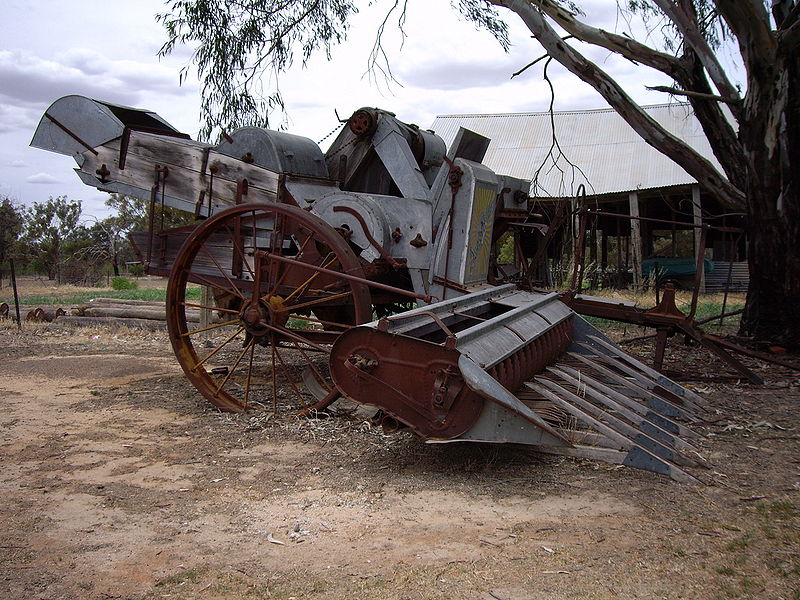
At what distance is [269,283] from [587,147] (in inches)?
697

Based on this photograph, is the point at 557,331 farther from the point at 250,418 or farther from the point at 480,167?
the point at 250,418

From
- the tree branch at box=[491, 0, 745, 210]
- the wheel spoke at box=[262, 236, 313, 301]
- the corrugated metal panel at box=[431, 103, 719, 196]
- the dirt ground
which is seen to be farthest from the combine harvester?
the corrugated metal panel at box=[431, 103, 719, 196]

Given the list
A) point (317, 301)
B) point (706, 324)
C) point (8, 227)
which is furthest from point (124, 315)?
point (8, 227)

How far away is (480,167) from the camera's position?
6.61m

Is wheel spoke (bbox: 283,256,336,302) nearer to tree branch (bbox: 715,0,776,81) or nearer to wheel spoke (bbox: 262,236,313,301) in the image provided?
wheel spoke (bbox: 262,236,313,301)

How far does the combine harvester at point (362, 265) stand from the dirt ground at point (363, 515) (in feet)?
1.12

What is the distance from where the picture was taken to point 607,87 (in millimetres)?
9055

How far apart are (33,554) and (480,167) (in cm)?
463

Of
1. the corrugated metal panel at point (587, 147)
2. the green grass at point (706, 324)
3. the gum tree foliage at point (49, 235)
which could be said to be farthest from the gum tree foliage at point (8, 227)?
the green grass at point (706, 324)

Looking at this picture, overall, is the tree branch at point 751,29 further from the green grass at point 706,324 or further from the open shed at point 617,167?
the open shed at point 617,167

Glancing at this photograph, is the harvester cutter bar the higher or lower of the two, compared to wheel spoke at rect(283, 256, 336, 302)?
lower

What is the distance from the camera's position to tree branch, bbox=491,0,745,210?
29.3 ft

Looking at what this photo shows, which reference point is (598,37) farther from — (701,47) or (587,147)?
(587,147)

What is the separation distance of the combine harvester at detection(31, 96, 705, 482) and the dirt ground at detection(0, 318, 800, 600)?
340 millimetres
